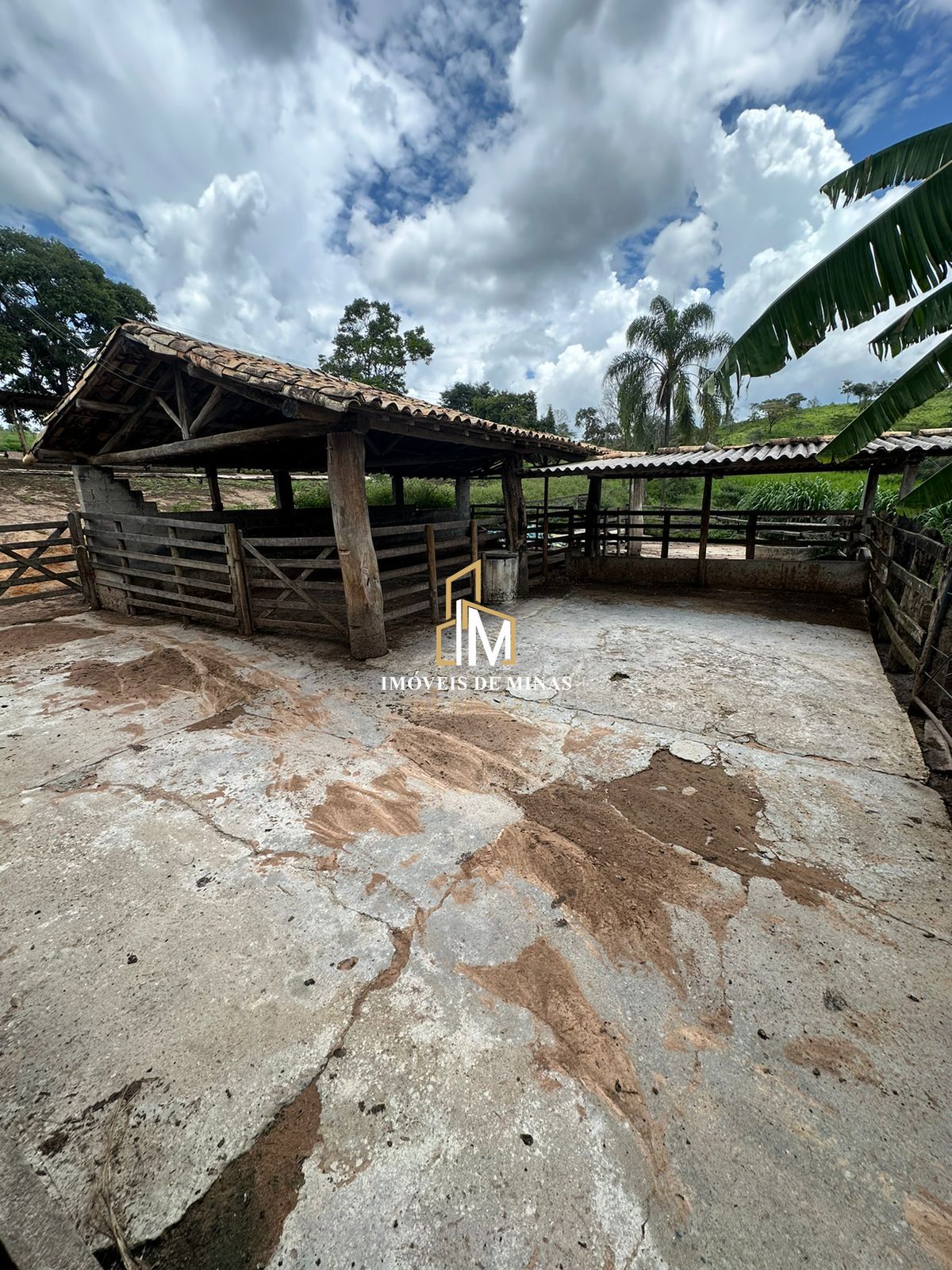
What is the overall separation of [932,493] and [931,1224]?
3.44 metres

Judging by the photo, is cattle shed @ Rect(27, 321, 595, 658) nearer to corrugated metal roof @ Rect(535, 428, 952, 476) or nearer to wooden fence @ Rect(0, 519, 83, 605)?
wooden fence @ Rect(0, 519, 83, 605)

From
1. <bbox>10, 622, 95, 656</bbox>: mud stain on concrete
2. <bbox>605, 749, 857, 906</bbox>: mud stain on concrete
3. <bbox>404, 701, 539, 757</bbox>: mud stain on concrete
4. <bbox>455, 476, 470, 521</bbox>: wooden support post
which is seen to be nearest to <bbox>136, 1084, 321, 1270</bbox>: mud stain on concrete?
<bbox>605, 749, 857, 906</bbox>: mud stain on concrete

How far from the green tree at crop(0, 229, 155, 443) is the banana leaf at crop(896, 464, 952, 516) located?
2685cm

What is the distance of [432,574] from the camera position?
6.70m

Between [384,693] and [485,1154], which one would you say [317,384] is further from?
[485,1154]

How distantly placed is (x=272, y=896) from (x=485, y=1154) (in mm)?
1373

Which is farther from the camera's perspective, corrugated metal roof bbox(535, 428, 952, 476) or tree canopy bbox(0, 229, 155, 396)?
tree canopy bbox(0, 229, 155, 396)

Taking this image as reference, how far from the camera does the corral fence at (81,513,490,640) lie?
5.96 metres

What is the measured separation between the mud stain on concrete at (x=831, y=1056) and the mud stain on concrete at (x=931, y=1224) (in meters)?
0.28

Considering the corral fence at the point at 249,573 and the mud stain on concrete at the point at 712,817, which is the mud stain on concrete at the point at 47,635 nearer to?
the corral fence at the point at 249,573

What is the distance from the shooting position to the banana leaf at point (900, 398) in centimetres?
278

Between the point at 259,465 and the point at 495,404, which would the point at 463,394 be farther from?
the point at 259,465

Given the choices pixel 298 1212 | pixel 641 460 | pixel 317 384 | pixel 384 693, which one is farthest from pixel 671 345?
pixel 298 1212

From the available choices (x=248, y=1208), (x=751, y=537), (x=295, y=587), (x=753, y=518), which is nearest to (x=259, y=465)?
(x=295, y=587)
